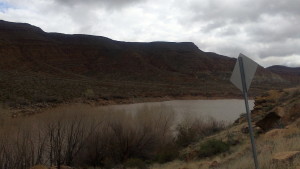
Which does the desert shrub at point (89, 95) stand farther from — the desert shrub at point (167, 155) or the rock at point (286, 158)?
the rock at point (286, 158)

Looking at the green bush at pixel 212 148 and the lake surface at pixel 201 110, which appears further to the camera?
the lake surface at pixel 201 110

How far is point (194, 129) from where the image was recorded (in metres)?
23.9

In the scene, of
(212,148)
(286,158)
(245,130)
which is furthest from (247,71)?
(245,130)

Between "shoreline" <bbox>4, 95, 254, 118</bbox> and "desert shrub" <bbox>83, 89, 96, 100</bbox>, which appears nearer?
"shoreline" <bbox>4, 95, 254, 118</bbox>

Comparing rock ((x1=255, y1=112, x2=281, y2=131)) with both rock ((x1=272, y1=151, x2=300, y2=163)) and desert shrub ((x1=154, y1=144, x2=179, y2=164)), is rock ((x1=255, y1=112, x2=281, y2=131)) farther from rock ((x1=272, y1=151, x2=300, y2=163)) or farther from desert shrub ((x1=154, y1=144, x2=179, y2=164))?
rock ((x1=272, y1=151, x2=300, y2=163))

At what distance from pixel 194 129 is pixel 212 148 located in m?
7.75

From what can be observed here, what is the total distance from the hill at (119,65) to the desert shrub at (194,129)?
26.1 metres

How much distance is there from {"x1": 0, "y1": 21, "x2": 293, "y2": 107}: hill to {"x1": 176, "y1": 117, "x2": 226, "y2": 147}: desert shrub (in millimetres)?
26125

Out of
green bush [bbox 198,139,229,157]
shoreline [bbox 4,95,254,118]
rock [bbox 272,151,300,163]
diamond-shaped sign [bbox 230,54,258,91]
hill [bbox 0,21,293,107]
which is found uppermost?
hill [bbox 0,21,293,107]

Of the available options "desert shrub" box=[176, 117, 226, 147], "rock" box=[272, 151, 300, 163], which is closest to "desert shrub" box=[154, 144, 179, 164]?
"desert shrub" box=[176, 117, 226, 147]

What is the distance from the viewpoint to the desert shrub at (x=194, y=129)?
22188 millimetres

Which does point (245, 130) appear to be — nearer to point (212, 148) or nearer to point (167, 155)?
point (212, 148)

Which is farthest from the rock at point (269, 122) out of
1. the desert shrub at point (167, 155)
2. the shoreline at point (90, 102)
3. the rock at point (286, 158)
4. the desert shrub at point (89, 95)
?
the desert shrub at point (89, 95)

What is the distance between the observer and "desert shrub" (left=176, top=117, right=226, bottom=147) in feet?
72.8
